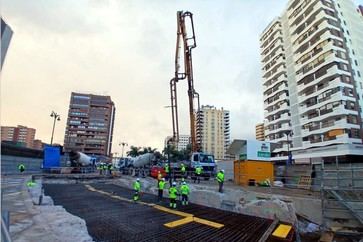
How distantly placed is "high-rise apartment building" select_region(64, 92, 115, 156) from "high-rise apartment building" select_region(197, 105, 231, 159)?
159 feet

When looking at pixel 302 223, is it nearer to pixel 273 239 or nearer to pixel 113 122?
pixel 273 239

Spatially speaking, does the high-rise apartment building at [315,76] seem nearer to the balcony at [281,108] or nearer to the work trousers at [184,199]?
the balcony at [281,108]

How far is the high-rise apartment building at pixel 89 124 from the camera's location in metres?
100

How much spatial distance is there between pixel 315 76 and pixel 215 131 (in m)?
89.7

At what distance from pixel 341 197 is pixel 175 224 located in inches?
282

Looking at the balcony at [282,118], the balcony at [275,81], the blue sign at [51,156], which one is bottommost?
the blue sign at [51,156]

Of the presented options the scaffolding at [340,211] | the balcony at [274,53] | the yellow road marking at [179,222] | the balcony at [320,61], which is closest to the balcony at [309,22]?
the balcony at [274,53]

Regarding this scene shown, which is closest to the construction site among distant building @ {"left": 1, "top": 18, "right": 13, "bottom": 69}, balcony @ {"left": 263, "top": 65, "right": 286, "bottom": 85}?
distant building @ {"left": 1, "top": 18, "right": 13, "bottom": 69}

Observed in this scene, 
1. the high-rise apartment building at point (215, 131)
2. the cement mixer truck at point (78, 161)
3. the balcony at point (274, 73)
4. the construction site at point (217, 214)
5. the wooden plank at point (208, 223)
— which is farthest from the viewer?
the high-rise apartment building at point (215, 131)

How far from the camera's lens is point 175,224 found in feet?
30.6

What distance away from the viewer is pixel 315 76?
154ft

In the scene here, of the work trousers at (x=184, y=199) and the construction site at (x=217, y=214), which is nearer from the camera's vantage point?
the construction site at (x=217, y=214)

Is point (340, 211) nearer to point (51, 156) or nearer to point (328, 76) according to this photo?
point (51, 156)

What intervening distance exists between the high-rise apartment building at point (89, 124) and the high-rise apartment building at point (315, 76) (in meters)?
→ 65.9
